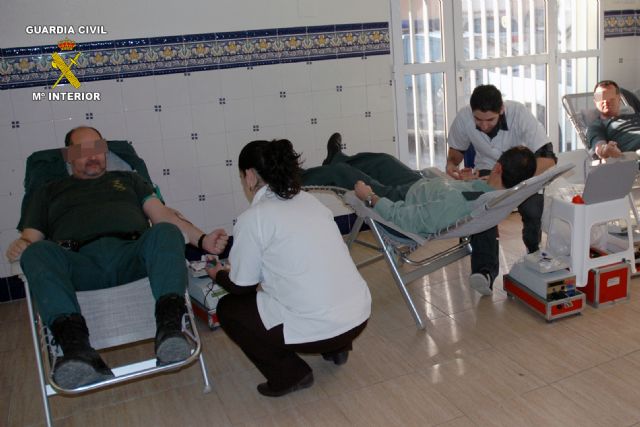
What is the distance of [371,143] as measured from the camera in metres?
4.79

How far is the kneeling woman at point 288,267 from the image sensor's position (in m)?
2.35

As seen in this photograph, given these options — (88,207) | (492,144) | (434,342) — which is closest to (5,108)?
(88,207)

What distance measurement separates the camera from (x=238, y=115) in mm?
4359

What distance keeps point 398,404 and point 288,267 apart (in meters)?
0.69

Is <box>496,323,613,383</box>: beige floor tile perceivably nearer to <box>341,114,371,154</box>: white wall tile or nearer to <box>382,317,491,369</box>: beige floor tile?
<box>382,317,491,369</box>: beige floor tile

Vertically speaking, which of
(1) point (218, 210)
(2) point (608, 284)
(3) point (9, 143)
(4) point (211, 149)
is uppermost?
(3) point (9, 143)

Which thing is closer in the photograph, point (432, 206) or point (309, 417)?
point (309, 417)

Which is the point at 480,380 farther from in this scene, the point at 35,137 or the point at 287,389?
the point at 35,137

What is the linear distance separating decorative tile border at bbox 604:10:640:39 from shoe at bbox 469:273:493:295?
11.0 ft

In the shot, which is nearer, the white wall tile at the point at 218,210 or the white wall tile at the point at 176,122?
the white wall tile at the point at 176,122

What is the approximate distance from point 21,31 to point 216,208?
1.59 m

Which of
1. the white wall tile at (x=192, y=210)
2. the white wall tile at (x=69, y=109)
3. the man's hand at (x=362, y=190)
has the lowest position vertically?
the white wall tile at (x=192, y=210)

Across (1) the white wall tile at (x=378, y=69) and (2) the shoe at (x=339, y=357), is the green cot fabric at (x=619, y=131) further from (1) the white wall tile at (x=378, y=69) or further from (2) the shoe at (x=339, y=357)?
(2) the shoe at (x=339, y=357)

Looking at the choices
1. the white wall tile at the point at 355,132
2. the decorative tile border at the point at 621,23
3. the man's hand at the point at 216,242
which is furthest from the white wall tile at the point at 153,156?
the decorative tile border at the point at 621,23
